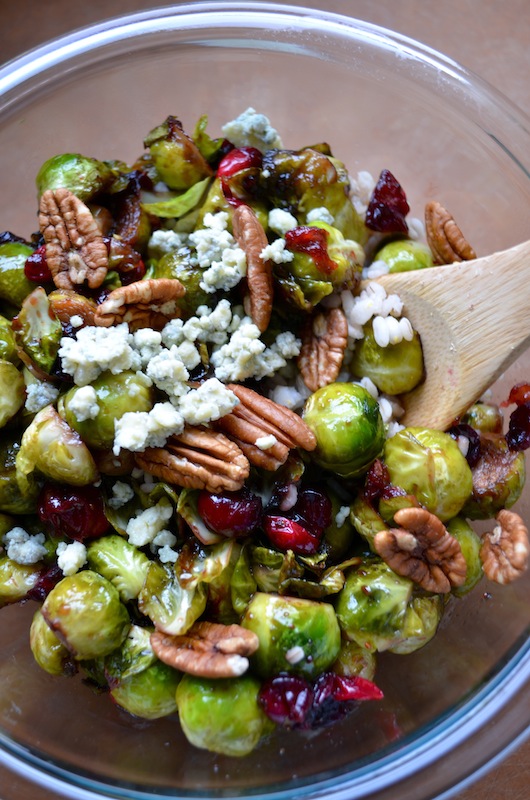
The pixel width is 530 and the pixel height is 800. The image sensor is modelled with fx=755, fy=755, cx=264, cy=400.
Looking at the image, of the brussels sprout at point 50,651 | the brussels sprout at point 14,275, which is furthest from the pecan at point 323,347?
the brussels sprout at point 50,651

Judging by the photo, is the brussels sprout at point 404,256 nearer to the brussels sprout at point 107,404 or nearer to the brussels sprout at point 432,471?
the brussels sprout at point 432,471

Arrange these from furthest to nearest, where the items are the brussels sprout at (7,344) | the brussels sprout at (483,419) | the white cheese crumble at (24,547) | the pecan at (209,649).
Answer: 1. the brussels sprout at (483,419)
2. the brussels sprout at (7,344)
3. the white cheese crumble at (24,547)
4. the pecan at (209,649)

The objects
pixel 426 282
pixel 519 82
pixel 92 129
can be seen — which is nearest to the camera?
pixel 426 282

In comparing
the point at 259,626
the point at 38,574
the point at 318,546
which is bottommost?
the point at 38,574

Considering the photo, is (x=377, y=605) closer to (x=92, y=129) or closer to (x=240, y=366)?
(x=240, y=366)

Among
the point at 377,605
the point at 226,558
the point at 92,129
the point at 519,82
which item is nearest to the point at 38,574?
the point at 226,558

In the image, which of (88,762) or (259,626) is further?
(88,762)

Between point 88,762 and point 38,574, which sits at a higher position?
point 38,574
